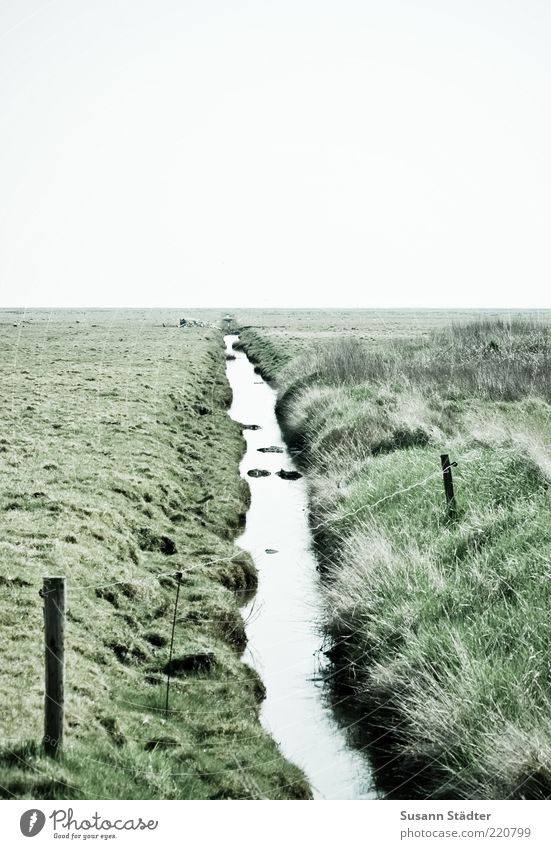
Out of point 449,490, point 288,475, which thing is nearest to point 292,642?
point 449,490

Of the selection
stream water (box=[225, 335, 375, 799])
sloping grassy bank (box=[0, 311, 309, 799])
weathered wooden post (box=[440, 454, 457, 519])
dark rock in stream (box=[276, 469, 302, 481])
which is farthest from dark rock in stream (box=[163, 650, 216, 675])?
dark rock in stream (box=[276, 469, 302, 481])

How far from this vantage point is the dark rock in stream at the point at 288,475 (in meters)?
21.7

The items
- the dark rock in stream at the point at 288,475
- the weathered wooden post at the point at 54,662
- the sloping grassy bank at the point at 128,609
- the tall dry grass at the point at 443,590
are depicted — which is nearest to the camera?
the weathered wooden post at the point at 54,662

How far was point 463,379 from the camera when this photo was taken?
93.9 ft

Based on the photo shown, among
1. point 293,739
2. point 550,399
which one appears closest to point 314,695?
point 293,739

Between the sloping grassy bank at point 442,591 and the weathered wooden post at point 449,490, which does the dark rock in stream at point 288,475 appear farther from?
the weathered wooden post at point 449,490

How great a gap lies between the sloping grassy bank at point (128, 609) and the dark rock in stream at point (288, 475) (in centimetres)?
175

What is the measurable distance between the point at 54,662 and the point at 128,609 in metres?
4.27

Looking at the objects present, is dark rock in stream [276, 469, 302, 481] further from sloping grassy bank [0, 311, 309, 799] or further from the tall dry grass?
sloping grassy bank [0, 311, 309, 799]

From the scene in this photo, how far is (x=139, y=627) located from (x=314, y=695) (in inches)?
108

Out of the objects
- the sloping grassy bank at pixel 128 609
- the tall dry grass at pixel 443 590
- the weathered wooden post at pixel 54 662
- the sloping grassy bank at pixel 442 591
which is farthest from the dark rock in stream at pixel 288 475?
the weathered wooden post at pixel 54 662

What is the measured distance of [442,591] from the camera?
1011 centimetres

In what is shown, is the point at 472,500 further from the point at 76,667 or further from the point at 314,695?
the point at 76,667

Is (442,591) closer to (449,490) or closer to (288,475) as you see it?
(449,490)
